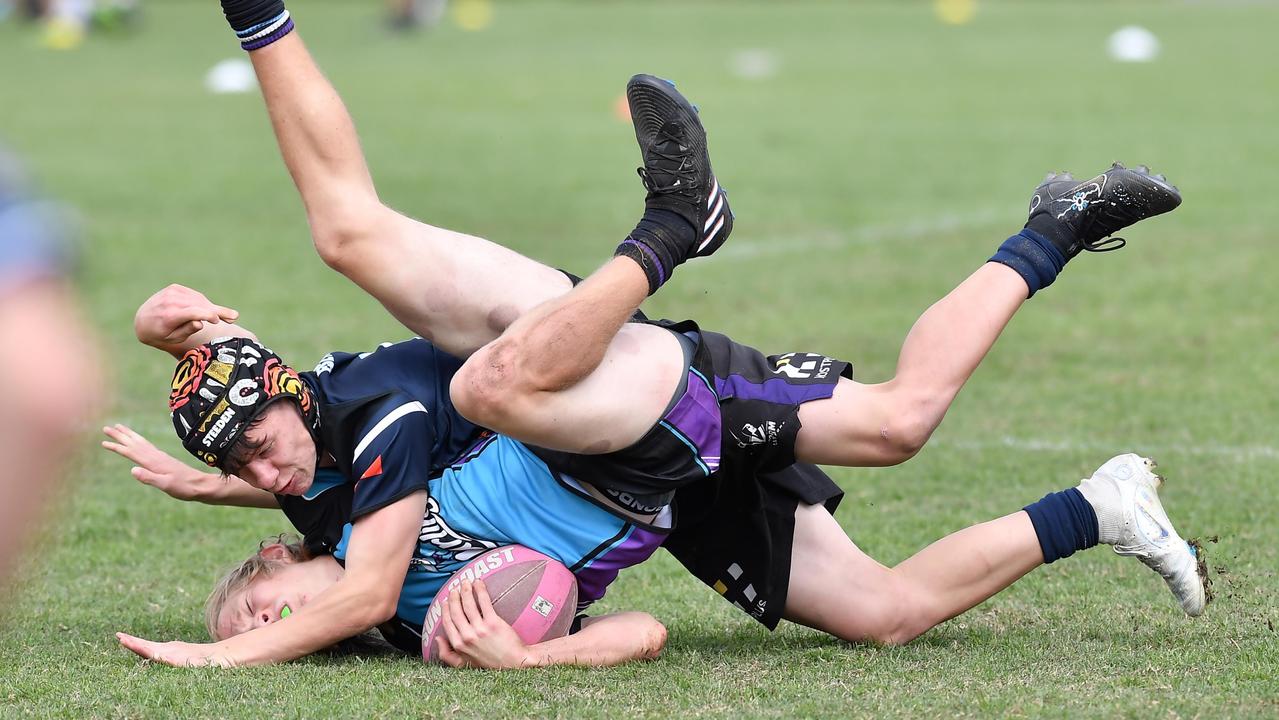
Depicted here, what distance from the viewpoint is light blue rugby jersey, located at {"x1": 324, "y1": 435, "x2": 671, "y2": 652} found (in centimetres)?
415

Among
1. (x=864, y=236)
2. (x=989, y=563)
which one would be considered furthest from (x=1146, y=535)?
(x=864, y=236)

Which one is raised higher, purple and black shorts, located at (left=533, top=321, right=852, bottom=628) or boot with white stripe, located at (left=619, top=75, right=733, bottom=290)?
boot with white stripe, located at (left=619, top=75, right=733, bottom=290)

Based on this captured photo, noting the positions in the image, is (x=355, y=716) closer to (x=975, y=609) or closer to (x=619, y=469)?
(x=619, y=469)

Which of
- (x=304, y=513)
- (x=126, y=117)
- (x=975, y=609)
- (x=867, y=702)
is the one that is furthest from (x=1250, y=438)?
(x=126, y=117)

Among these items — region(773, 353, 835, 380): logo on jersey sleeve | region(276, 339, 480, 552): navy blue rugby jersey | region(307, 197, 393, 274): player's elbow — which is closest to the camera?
region(276, 339, 480, 552): navy blue rugby jersey

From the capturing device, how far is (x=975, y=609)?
15.2ft

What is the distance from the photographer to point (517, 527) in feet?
13.7

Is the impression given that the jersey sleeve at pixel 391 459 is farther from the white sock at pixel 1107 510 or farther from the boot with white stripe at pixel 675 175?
the white sock at pixel 1107 510

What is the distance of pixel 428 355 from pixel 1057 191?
5.75 ft

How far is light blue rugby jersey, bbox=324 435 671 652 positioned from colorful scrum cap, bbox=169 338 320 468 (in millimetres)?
333

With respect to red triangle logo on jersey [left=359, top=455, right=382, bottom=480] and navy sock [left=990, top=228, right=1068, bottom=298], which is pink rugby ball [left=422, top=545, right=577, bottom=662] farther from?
navy sock [left=990, top=228, right=1068, bottom=298]

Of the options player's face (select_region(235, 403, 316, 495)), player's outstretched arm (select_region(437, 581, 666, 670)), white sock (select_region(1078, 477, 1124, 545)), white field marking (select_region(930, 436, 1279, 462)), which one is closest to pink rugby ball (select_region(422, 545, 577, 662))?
player's outstretched arm (select_region(437, 581, 666, 670))

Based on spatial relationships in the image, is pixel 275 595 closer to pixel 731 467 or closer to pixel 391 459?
pixel 391 459

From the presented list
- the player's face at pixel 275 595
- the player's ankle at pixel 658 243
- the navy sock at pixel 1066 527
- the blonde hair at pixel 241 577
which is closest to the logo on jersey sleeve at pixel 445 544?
the player's face at pixel 275 595
